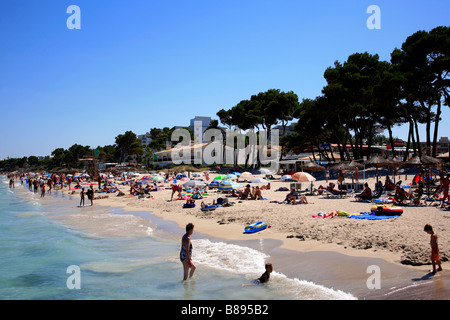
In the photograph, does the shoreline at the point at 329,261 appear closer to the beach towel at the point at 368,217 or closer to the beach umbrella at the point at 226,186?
the beach towel at the point at 368,217

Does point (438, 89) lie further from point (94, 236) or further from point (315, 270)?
point (94, 236)

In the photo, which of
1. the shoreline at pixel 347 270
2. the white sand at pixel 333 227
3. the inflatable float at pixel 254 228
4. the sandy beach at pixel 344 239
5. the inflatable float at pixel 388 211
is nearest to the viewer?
the shoreline at pixel 347 270

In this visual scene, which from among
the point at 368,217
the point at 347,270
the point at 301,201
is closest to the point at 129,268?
the point at 347,270

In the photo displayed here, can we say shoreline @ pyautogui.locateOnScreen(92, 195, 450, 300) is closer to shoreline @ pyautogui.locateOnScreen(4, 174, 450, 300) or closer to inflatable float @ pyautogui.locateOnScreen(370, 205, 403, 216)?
shoreline @ pyautogui.locateOnScreen(4, 174, 450, 300)

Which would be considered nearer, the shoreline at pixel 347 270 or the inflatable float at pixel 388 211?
the shoreline at pixel 347 270

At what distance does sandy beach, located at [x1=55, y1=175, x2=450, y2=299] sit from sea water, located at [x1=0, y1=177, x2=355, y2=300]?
0.76 meters

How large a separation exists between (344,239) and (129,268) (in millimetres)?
6350

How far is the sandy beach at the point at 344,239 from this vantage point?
20.6 ft

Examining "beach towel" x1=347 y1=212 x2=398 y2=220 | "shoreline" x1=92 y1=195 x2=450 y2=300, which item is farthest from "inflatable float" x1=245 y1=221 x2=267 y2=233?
"beach towel" x1=347 y1=212 x2=398 y2=220

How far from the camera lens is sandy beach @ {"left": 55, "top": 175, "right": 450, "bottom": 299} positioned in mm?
6277

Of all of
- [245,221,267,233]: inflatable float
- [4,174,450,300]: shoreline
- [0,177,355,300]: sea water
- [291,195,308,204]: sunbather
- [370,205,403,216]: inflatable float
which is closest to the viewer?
[4,174,450,300]: shoreline

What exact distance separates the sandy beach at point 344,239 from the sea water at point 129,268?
0.76 metres

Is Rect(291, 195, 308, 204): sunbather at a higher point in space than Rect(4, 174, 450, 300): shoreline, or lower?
higher

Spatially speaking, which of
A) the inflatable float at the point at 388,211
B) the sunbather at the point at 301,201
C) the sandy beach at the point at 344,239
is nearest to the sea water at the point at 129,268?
the sandy beach at the point at 344,239
